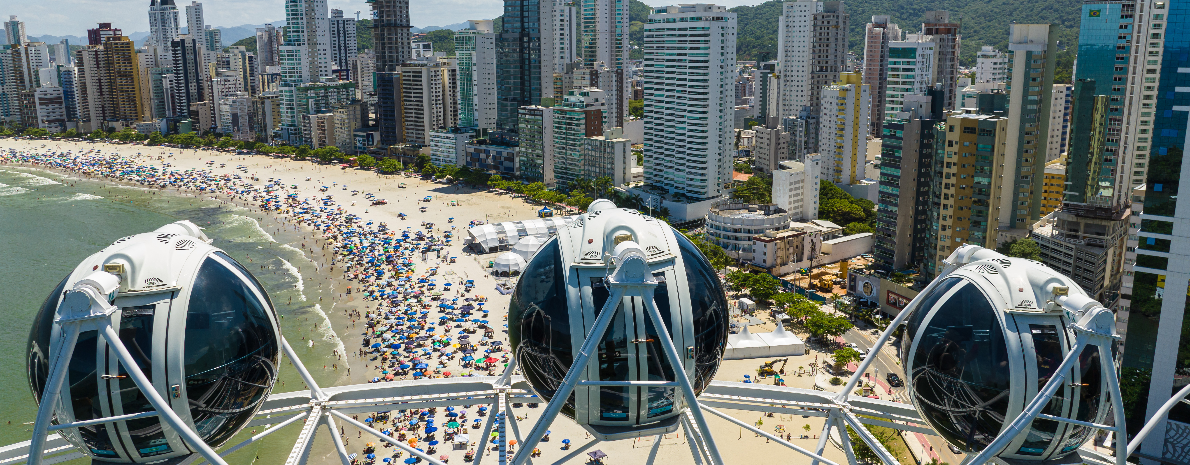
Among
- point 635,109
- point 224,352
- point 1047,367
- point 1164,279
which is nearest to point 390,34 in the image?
point 635,109

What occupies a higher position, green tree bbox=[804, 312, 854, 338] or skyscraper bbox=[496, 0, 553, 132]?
skyscraper bbox=[496, 0, 553, 132]

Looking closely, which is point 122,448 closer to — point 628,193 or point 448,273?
point 448,273

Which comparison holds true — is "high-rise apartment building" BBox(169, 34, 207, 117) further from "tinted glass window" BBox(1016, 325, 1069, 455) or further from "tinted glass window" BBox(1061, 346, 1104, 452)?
"tinted glass window" BBox(1061, 346, 1104, 452)

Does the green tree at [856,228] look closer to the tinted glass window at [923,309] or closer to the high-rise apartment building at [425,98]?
the tinted glass window at [923,309]

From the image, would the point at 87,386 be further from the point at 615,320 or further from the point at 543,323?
the point at 615,320

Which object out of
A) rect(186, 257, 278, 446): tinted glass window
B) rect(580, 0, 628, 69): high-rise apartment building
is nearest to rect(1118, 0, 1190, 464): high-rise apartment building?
rect(186, 257, 278, 446): tinted glass window

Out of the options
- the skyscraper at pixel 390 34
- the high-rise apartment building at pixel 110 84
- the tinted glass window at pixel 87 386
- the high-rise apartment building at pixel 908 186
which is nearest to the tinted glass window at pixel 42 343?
the tinted glass window at pixel 87 386
